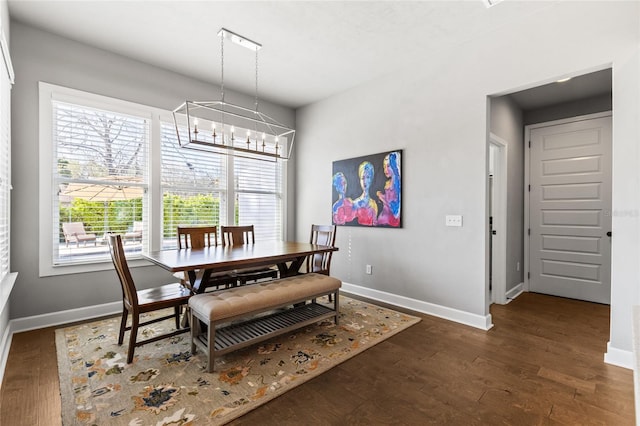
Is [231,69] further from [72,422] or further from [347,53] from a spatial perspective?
[72,422]

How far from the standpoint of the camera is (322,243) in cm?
384

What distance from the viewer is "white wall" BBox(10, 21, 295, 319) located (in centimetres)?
286

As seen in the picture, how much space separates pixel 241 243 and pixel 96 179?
1.75 meters

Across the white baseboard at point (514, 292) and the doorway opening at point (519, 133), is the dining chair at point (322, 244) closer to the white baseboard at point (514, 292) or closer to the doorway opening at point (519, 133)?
the doorway opening at point (519, 133)

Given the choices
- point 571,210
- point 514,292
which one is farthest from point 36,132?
point 571,210

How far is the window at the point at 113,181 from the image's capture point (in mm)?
3053

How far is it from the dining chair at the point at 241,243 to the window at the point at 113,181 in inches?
25.5

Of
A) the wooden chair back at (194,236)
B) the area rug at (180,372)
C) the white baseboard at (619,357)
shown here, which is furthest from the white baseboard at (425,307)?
the wooden chair back at (194,236)

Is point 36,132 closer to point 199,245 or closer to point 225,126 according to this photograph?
point 199,245

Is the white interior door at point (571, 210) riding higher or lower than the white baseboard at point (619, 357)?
higher

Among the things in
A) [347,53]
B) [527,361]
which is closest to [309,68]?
[347,53]

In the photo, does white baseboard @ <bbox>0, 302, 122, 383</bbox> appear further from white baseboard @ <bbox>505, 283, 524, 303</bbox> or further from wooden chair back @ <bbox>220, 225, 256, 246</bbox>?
white baseboard @ <bbox>505, 283, 524, 303</bbox>

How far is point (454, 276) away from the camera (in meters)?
3.27

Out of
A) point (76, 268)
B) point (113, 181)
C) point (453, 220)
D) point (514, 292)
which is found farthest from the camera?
point (514, 292)
